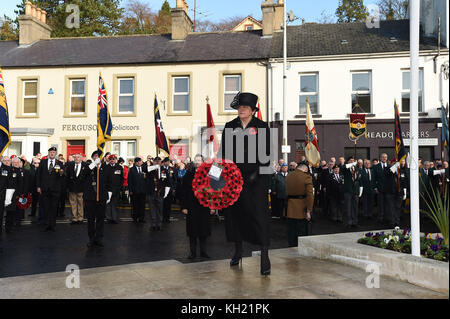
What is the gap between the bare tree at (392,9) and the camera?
33938 millimetres

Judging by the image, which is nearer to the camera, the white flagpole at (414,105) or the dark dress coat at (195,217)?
the white flagpole at (414,105)

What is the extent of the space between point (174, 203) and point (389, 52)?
12.9 meters

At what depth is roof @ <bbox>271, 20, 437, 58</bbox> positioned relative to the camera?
70.1 ft

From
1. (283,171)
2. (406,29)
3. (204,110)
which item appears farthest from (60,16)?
(283,171)

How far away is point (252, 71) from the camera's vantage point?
2212cm

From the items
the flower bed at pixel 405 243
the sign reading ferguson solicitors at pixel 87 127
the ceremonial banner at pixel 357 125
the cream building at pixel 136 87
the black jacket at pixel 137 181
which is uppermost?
the cream building at pixel 136 87

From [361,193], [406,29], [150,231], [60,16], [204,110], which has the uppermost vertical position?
[60,16]

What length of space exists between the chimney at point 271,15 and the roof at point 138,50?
1.98 feet

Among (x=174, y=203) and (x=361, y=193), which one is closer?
(x=361, y=193)

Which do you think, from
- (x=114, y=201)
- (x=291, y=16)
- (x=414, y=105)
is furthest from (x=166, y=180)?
(x=291, y=16)

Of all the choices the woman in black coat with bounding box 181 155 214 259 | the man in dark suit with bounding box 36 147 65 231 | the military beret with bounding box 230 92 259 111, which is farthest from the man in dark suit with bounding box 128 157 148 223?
the military beret with bounding box 230 92 259 111

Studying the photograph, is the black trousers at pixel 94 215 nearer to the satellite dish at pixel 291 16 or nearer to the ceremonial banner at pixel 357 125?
the ceremonial banner at pixel 357 125

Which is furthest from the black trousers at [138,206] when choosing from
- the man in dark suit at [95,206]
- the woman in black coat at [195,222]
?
the woman in black coat at [195,222]
